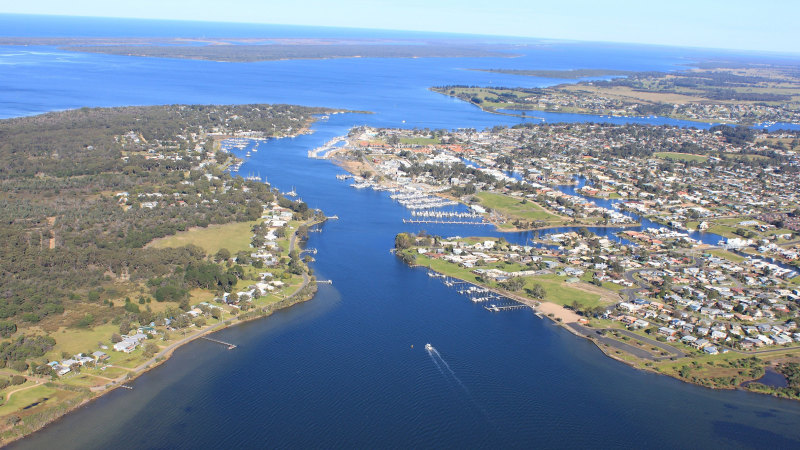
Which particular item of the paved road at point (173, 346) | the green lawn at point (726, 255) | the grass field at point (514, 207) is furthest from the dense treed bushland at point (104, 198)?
the green lawn at point (726, 255)

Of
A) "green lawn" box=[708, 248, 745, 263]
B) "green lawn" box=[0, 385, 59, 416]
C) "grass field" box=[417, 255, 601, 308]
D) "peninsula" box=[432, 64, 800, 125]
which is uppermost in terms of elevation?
"peninsula" box=[432, 64, 800, 125]

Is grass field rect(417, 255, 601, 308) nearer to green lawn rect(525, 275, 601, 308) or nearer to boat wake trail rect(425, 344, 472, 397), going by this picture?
green lawn rect(525, 275, 601, 308)

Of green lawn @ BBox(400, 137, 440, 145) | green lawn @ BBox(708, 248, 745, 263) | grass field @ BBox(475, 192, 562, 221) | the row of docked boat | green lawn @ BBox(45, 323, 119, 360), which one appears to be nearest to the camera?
green lawn @ BBox(45, 323, 119, 360)

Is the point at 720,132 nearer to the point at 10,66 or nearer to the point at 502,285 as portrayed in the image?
the point at 502,285

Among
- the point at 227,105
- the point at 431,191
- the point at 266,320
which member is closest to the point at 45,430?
the point at 266,320

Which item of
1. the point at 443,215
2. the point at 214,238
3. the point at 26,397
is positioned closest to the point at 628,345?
the point at 443,215

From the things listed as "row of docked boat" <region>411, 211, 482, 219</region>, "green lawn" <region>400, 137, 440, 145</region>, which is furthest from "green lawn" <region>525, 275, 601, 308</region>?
"green lawn" <region>400, 137, 440, 145</region>
